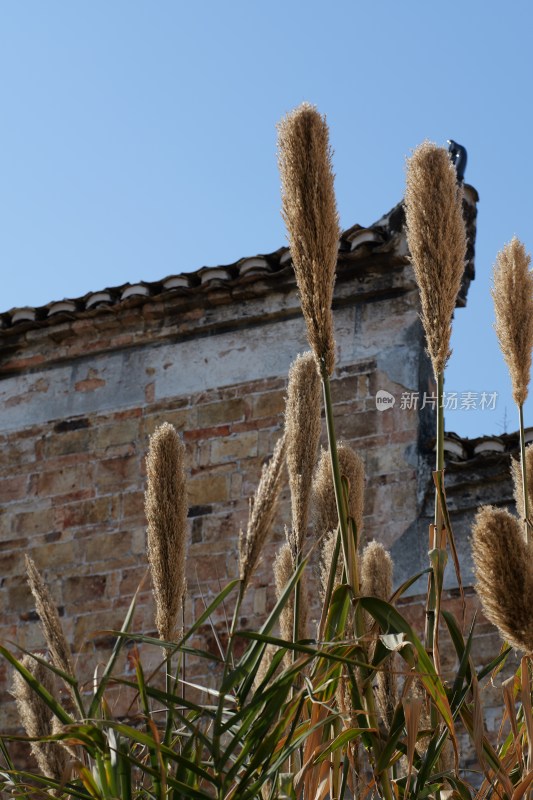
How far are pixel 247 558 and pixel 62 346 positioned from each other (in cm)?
485

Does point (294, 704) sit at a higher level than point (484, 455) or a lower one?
lower

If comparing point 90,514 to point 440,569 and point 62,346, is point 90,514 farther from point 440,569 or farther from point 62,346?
point 440,569

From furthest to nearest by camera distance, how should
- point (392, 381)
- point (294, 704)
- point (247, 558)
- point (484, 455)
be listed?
point (392, 381) < point (484, 455) < point (247, 558) < point (294, 704)

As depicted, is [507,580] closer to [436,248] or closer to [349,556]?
[349,556]

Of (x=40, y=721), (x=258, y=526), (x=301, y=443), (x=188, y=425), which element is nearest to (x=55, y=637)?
(x=40, y=721)

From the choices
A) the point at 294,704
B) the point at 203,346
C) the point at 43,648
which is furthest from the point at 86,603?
the point at 294,704

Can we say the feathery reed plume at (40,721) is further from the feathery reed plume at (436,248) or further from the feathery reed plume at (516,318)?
the feathery reed plume at (516,318)

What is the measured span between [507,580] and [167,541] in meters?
0.69

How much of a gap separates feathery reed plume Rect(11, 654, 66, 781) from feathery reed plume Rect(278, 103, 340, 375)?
84 cm

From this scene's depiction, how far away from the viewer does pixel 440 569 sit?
221cm

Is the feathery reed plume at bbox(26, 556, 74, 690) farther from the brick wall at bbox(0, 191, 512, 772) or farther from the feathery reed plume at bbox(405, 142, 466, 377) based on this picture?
the brick wall at bbox(0, 191, 512, 772)

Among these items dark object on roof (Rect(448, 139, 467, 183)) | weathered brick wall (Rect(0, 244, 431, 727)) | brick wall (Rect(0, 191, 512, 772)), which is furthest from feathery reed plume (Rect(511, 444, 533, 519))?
dark object on roof (Rect(448, 139, 467, 183))

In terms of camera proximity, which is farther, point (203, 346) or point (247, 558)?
point (203, 346)

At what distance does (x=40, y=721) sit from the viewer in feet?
8.18
